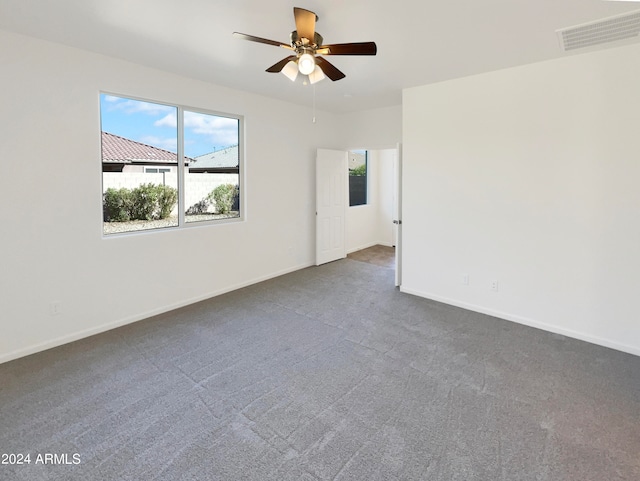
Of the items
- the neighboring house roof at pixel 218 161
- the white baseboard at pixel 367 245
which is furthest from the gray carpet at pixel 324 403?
the white baseboard at pixel 367 245

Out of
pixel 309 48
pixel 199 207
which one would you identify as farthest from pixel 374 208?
pixel 309 48

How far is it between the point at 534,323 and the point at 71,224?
4826 millimetres

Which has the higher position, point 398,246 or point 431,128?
point 431,128

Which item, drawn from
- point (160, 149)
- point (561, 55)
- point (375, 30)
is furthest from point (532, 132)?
point (160, 149)

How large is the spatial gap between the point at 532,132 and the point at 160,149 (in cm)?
413

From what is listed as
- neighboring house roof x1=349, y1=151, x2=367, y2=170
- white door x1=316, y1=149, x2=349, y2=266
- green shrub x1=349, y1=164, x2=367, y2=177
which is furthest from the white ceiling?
green shrub x1=349, y1=164, x2=367, y2=177

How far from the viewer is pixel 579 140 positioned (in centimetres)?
326

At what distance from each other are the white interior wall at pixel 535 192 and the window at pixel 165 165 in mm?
2512

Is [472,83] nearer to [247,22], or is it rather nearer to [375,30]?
[375,30]

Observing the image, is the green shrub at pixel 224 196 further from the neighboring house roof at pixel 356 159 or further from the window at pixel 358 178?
the neighboring house roof at pixel 356 159

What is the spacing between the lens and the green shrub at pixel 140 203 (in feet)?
11.9

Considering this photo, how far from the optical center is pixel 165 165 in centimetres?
411

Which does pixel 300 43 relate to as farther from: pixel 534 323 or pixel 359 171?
pixel 359 171

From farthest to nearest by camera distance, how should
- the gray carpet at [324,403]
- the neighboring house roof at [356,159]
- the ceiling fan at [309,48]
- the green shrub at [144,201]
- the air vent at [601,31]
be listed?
the neighboring house roof at [356,159] → the green shrub at [144,201] → the air vent at [601,31] → the ceiling fan at [309,48] → the gray carpet at [324,403]
